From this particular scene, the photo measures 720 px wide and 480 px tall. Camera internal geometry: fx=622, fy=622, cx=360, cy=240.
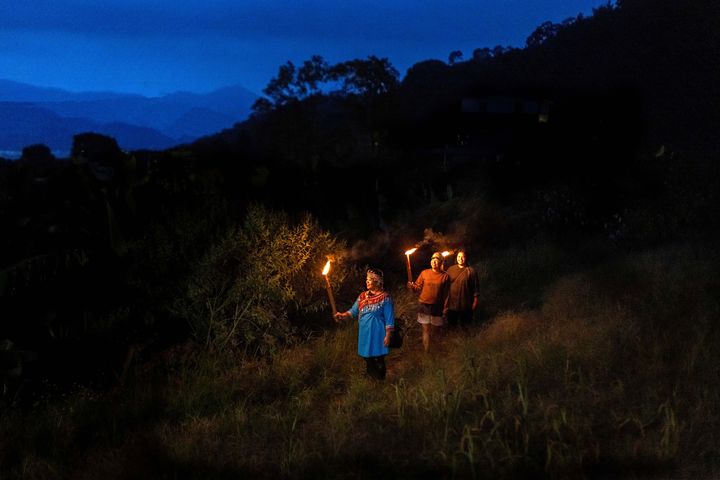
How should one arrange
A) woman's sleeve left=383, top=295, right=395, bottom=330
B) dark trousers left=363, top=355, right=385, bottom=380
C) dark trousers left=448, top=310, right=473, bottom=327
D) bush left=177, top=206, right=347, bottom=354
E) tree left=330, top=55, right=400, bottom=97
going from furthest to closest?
tree left=330, top=55, right=400, bottom=97
dark trousers left=448, top=310, right=473, bottom=327
bush left=177, top=206, right=347, bottom=354
dark trousers left=363, top=355, right=385, bottom=380
woman's sleeve left=383, top=295, right=395, bottom=330

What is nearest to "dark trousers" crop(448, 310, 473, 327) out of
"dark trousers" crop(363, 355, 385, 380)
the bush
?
"dark trousers" crop(363, 355, 385, 380)

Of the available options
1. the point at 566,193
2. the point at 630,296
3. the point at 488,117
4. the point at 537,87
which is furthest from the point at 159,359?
the point at 537,87

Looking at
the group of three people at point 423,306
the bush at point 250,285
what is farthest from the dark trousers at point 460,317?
the bush at point 250,285

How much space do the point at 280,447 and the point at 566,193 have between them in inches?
617

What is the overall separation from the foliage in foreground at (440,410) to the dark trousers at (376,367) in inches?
5.5

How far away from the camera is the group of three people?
Result: 7.62 m

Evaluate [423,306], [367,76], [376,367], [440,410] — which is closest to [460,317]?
[423,306]

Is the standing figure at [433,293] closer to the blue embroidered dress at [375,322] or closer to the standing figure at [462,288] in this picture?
the standing figure at [462,288]

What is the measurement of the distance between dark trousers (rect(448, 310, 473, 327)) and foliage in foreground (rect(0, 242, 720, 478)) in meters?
0.18

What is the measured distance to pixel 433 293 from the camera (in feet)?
29.2

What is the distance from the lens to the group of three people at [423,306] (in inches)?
300

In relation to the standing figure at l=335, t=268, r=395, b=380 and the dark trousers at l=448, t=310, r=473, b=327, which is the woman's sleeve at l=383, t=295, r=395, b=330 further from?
the dark trousers at l=448, t=310, r=473, b=327

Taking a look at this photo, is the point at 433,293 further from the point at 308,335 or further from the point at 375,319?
the point at 308,335

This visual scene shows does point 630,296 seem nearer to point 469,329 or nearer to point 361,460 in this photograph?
point 469,329
